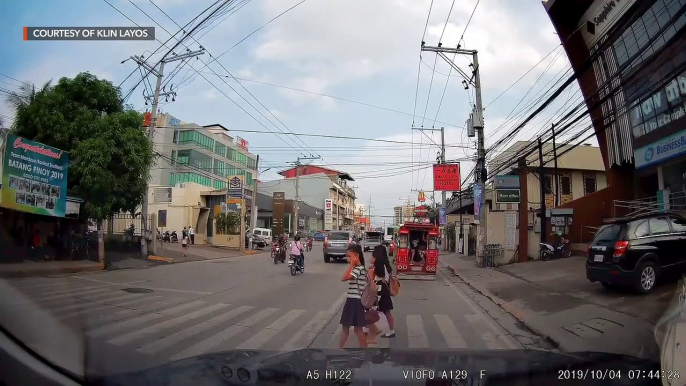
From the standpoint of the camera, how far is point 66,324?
182 inches

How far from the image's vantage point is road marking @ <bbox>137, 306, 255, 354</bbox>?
17.3 feet

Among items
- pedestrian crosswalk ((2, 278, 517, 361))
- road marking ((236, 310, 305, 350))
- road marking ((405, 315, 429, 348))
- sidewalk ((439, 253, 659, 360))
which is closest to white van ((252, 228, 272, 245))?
sidewalk ((439, 253, 659, 360))

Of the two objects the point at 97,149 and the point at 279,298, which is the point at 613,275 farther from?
the point at 97,149

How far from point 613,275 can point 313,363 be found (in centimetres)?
710

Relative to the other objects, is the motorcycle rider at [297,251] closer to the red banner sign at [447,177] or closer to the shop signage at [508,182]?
the shop signage at [508,182]

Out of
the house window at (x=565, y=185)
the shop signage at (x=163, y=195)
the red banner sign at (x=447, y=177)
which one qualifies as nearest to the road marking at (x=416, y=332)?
the red banner sign at (x=447, y=177)

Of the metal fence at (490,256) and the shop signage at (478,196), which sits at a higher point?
the shop signage at (478,196)

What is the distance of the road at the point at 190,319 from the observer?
168 inches

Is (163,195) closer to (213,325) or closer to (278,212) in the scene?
(278,212)

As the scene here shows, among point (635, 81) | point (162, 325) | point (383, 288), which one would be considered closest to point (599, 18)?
point (635, 81)

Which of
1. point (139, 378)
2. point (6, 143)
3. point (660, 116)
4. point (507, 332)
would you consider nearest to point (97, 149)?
point (6, 143)

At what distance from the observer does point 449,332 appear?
7.08 metres

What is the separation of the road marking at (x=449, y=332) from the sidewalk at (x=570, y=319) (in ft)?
4.04

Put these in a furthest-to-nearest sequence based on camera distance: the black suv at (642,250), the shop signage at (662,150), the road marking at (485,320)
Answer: the shop signage at (662,150)
the black suv at (642,250)
the road marking at (485,320)
